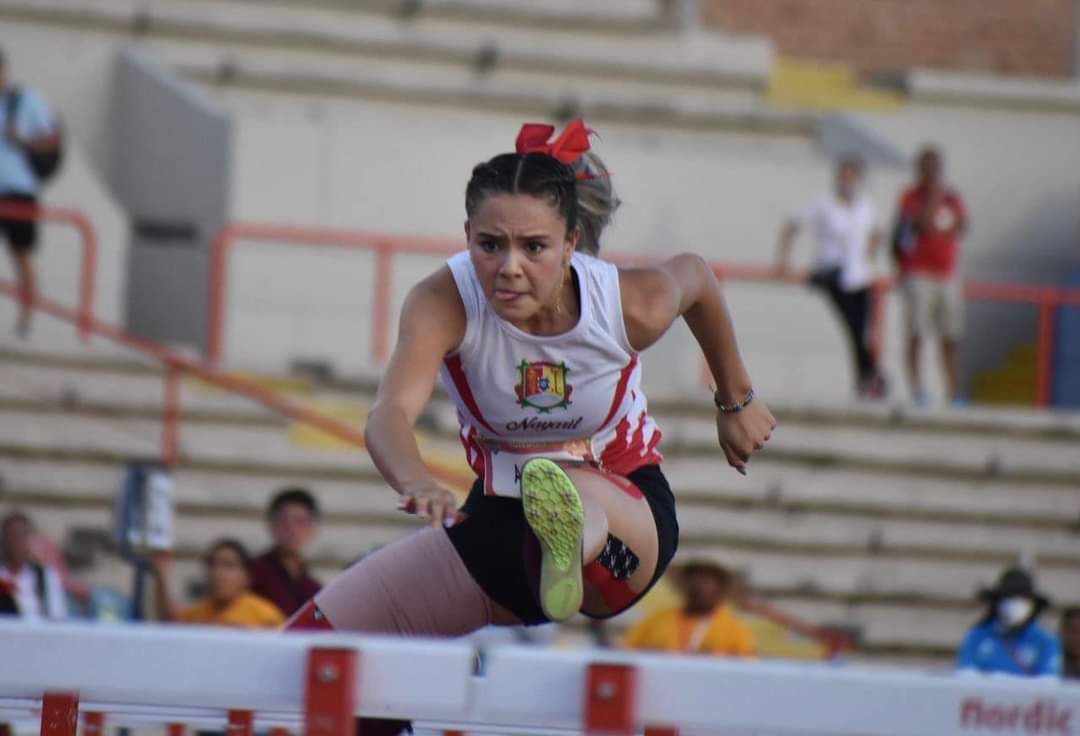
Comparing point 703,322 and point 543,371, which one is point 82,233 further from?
point 543,371

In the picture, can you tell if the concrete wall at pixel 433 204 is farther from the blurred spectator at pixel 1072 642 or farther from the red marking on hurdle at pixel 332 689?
the red marking on hurdle at pixel 332 689

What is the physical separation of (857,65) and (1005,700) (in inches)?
653

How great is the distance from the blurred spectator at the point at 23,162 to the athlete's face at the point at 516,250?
871 cm

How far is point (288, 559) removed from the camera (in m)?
9.98

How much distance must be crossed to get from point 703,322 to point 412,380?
87cm

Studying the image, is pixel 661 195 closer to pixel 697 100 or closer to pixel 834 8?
pixel 697 100

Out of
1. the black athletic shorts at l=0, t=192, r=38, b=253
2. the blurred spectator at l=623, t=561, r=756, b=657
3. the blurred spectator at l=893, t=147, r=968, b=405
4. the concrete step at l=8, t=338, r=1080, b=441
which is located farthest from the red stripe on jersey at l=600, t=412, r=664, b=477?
the blurred spectator at l=893, t=147, r=968, b=405

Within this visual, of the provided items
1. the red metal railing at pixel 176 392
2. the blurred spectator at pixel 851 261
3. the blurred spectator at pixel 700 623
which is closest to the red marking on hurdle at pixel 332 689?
the blurred spectator at pixel 700 623

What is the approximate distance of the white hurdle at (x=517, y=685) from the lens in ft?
10.7

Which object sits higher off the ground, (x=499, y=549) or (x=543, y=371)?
(x=543, y=371)

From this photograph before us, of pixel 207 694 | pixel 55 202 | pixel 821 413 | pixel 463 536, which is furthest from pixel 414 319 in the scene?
pixel 55 202

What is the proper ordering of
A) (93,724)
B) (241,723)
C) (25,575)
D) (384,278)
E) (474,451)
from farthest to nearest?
1. (384,278)
2. (25,575)
3. (93,724)
4. (241,723)
5. (474,451)

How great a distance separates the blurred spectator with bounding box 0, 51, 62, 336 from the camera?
13.2 meters

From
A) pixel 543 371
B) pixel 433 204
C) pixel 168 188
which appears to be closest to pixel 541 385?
pixel 543 371
